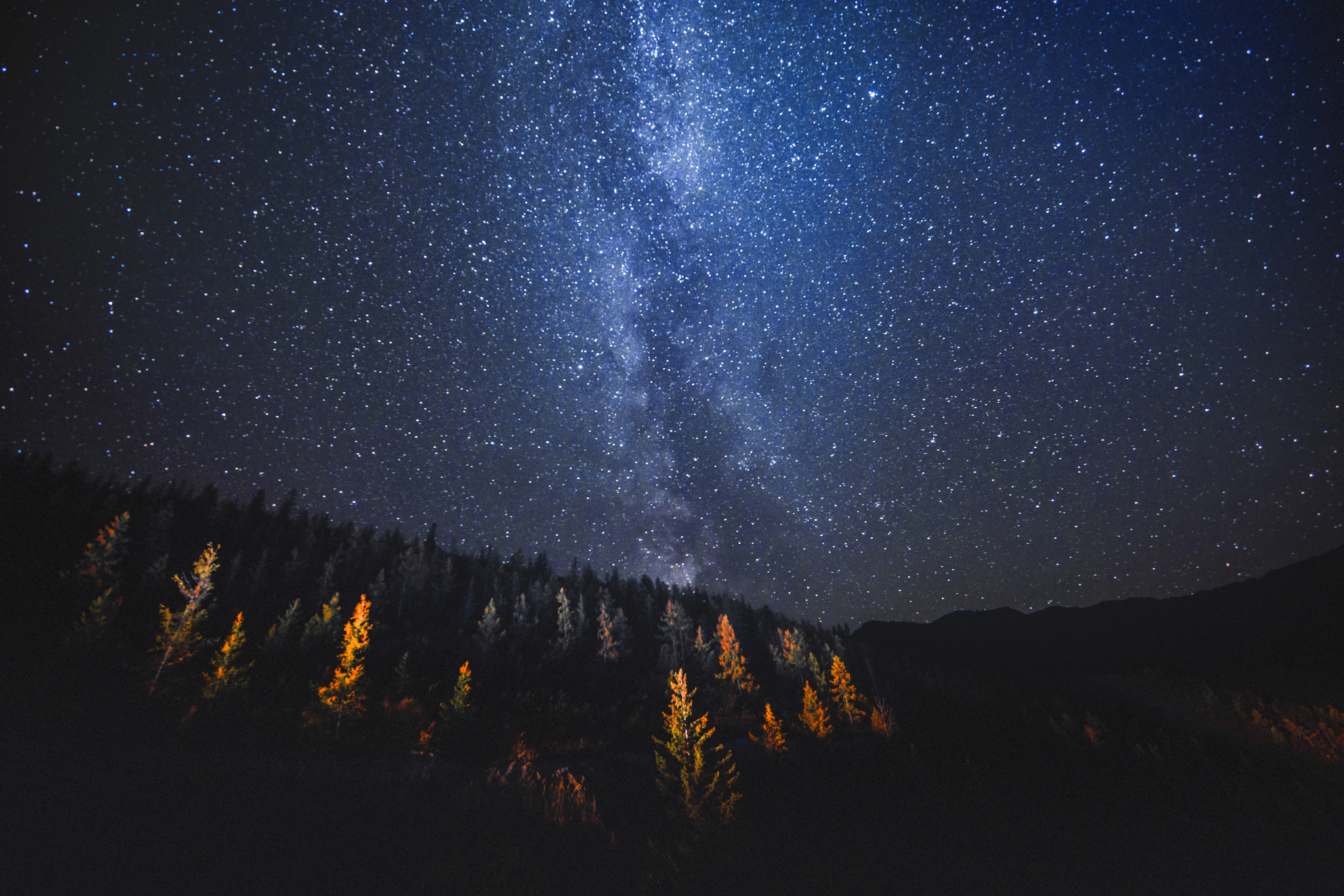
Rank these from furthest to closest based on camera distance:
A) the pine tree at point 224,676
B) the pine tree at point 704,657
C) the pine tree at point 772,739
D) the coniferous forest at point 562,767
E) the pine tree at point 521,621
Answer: the pine tree at point 521,621 → the pine tree at point 704,657 → the pine tree at point 224,676 → the pine tree at point 772,739 → the coniferous forest at point 562,767

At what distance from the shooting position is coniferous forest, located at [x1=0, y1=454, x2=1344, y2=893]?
7906mm

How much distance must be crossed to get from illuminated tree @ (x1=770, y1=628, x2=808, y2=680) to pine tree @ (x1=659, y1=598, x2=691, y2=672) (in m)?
9.10

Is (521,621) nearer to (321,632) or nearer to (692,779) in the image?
(321,632)

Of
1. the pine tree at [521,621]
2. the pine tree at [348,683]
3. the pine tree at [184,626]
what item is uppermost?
the pine tree at [521,621]

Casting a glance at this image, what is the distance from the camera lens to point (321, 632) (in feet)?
92.3

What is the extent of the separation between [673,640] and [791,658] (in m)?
10.8

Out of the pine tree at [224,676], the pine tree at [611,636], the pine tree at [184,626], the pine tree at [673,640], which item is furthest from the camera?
the pine tree at [611,636]

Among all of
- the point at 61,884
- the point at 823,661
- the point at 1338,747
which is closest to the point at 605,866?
the point at 61,884

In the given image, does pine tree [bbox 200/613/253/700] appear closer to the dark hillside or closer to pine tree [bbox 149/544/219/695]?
pine tree [bbox 149/544/219/695]

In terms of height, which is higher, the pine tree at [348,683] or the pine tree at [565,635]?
the pine tree at [565,635]

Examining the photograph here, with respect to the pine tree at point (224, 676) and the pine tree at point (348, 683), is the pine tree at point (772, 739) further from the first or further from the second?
the pine tree at point (224, 676)

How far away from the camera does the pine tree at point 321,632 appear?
27266mm

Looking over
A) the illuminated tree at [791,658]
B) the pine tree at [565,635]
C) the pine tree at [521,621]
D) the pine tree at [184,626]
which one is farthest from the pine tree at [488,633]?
the illuminated tree at [791,658]

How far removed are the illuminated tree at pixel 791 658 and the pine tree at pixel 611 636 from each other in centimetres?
1554
